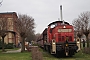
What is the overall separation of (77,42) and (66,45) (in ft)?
4.54

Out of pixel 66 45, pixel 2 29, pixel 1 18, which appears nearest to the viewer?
pixel 66 45

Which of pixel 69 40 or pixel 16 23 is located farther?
pixel 16 23

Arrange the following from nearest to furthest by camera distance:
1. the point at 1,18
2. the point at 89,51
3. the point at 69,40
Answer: the point at 69,40 < the point at 89,51 < the point at 1,18

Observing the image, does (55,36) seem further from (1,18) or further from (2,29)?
(1,18)

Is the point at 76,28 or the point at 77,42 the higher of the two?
the point at 76,28

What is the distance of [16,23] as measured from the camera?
153 ft

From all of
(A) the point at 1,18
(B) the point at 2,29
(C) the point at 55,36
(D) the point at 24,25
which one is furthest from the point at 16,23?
(C) the point at 55,36

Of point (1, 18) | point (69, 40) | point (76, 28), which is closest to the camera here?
point (69, 40)

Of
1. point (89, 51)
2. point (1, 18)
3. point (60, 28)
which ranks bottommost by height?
point (89, 51)

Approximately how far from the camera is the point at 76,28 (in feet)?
145

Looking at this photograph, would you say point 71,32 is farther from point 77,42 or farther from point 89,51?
point 89,51

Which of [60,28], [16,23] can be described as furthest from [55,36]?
[16,23]

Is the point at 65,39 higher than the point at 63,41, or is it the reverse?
the point at 65,39

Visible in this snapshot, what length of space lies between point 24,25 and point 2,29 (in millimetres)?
11211
